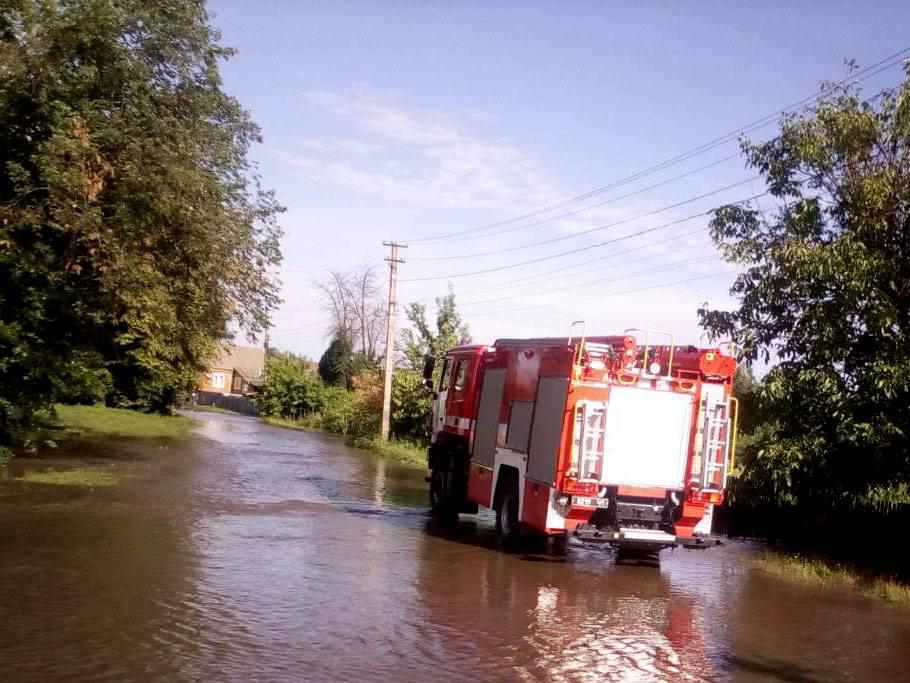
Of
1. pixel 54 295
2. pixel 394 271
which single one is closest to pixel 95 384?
pixel 54 295

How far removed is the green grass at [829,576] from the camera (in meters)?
12.3

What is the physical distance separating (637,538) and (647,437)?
1.31 meters

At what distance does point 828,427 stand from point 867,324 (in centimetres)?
156

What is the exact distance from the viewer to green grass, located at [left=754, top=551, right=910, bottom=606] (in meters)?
12.3

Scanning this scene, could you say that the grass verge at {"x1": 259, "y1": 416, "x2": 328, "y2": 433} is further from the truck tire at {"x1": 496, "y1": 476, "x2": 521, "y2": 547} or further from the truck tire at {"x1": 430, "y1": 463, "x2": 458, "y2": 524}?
the truck tire at {"x1": 496, "y1": 476, "x2": 521, "y2": 547}

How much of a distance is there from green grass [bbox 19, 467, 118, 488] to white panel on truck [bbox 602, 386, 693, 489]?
10445 mm

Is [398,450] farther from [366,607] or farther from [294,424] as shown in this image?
[366,607]

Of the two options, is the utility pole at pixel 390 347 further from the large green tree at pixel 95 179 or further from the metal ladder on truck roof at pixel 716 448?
the metal ladder on truck roof at pixel 716 448

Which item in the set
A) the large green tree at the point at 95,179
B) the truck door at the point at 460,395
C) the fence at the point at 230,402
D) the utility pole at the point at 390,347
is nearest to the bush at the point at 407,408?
the utility pole at the point at 390,347

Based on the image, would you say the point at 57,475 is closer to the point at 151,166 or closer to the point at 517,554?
the point at 151,166

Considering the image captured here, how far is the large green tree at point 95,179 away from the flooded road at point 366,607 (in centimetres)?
505

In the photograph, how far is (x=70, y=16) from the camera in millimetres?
19828

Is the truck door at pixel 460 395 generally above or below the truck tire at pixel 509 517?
above

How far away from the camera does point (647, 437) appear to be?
40.8ft
